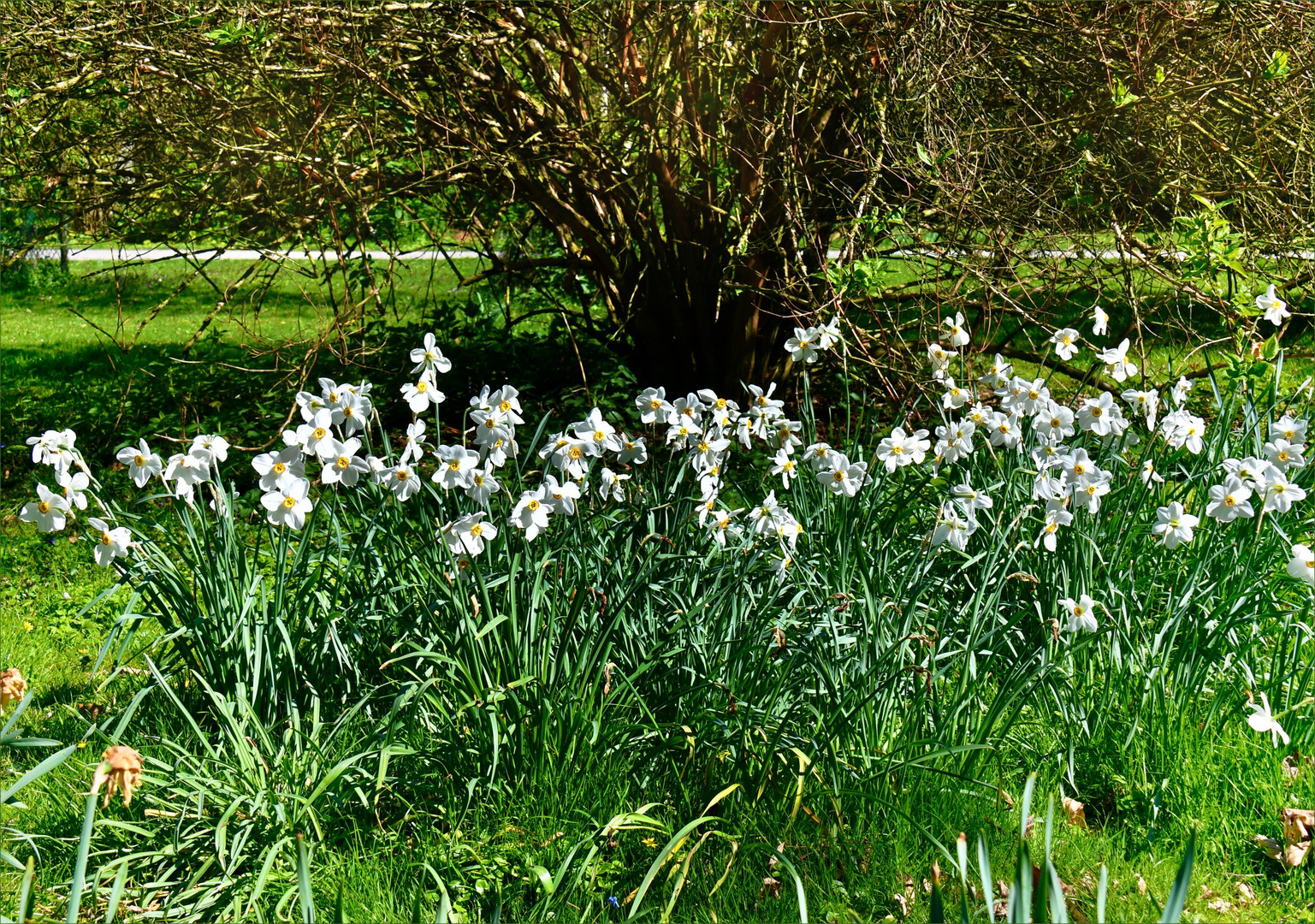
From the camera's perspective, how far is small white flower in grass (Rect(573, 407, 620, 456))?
2.50 meters

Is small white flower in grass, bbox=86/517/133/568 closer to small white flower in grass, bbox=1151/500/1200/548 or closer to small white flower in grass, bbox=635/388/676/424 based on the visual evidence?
small white flower in grass, bbox=635/388/676/424

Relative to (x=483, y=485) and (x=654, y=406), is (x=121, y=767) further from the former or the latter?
(x=654, y=406)

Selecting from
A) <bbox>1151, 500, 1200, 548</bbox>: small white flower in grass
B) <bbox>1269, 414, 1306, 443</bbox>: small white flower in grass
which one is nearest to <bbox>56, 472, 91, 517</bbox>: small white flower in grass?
<bbox>1151, 500, 1200, 548</bbox>: small white flower in grass

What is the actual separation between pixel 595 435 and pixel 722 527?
433 millimetres

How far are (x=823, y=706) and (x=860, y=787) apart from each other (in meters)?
0.20

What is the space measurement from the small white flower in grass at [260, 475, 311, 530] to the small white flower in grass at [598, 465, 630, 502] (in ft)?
2.29

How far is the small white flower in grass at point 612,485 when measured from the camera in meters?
2.66

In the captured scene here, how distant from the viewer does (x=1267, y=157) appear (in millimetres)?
4625

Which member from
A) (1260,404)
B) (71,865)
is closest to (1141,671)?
(1260,404)

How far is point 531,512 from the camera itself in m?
2.36

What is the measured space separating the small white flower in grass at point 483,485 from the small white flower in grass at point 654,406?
54cm

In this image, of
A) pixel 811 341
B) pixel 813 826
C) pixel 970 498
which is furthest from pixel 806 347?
pixel 813 826

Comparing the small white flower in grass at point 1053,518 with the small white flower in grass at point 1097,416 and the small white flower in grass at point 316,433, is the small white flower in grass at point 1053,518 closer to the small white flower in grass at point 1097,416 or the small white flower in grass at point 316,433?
the small white flower in grass at point 1097,416

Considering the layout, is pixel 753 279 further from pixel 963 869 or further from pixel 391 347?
pixel 963 869
